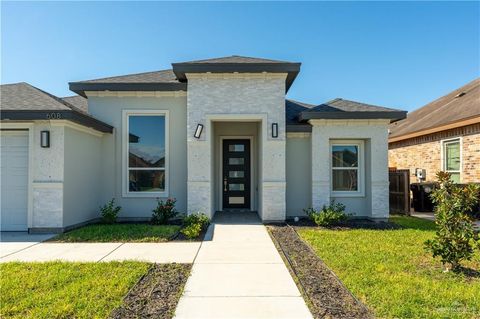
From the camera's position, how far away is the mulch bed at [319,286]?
10.7 ft

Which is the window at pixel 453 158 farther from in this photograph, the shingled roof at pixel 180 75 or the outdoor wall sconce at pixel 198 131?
the outdoor wall sconce at pixel 198 131

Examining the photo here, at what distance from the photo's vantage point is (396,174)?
1099 cm

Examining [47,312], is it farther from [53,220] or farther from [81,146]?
[81,146]

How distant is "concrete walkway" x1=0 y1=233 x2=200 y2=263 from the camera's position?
17.1 ft

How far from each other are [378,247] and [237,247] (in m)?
2.87

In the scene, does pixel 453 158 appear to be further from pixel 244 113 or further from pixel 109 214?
pixel 109 214

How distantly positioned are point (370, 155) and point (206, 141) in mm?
5011

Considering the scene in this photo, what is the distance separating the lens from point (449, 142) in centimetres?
1205

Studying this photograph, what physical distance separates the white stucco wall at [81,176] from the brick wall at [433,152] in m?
13.0

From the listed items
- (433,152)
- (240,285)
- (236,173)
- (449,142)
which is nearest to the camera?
(240,285)

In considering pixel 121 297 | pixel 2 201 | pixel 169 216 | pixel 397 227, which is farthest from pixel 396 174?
pixel 2 201

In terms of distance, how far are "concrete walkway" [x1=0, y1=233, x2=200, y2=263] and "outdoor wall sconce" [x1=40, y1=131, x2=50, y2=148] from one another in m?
2.19

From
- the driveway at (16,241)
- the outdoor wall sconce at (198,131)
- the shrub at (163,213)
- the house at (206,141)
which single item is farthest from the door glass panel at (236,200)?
the driveway at (16,241)

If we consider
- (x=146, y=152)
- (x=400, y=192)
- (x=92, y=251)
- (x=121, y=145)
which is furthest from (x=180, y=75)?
(x=400, y=192)
